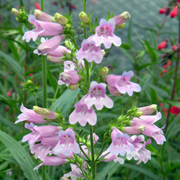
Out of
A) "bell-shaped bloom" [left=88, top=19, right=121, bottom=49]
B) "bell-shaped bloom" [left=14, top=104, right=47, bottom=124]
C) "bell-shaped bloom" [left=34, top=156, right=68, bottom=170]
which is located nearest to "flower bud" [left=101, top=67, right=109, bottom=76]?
"bell-shaped bloom" [left=88, top=19, right=121, bottom=49]

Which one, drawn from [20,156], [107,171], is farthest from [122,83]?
[20,156]

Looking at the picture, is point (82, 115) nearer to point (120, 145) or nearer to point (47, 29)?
point (120, 145)

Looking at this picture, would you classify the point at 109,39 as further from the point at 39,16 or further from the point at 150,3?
the point at 150,3

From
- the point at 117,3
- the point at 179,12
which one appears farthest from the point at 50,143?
the point at 117,3

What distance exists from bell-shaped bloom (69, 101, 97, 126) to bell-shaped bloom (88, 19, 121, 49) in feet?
0.85

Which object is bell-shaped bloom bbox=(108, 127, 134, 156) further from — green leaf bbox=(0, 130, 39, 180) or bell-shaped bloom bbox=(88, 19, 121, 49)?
green leaf bbox=(0, 130, 39, 180)

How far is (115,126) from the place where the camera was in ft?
3.50

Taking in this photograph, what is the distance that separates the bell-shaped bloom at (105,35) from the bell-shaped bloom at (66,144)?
370mm

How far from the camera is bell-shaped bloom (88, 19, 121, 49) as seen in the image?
0.93 m

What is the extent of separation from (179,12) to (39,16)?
5.52ft

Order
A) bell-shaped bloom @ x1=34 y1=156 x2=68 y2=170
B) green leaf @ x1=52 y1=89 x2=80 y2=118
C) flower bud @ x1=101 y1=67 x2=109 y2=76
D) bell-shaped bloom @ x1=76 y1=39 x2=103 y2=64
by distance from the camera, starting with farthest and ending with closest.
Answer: green leaf @ x1=52 y1=89 x2=80 y2=118 < bell-shaped bloom @ x1=34 y1=156 x2=68 y2=170 < flower bud @ x1=101 y1=67 x2=109 y2=76 < bell-shaped bloom @ x1=76 y1=39 x2=103 y2=64

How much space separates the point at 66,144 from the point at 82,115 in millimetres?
130

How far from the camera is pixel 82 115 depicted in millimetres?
975

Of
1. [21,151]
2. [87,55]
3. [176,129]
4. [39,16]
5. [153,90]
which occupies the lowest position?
[176,129]
